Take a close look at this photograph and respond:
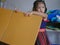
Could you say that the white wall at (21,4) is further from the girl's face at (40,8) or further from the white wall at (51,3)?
the girl's face at (40,8)

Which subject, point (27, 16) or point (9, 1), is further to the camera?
point (9, 1)

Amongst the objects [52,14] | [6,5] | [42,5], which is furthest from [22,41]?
[6,5]

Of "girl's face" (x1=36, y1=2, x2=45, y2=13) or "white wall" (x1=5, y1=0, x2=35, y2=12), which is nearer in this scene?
"girl's face" (x1=36, y1=2, x2=45, y2=13)

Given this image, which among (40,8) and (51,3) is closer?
(40,8)

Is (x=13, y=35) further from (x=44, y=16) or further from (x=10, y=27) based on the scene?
(x=44, y=16)

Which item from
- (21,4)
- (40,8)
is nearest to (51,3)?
(21,4)

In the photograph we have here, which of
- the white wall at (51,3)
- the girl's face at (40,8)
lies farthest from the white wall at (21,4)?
the girl's face at (40,8)

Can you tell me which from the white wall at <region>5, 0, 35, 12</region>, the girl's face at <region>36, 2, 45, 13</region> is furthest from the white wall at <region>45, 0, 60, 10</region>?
the girl's face at <region>36, 2, 45, 13</region>

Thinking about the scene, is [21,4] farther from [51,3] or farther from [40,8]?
[40,8]

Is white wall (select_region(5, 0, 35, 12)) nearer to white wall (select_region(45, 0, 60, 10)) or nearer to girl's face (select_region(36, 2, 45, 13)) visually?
white wall (select_region(45, 0, 60, 10))

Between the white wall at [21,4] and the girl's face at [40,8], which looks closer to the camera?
the girl's face at [40,8]

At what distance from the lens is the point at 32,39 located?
1.40 m

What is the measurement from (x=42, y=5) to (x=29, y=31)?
0.41 m

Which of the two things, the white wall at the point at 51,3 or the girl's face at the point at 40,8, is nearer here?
the girl's face at the point at 40,8
